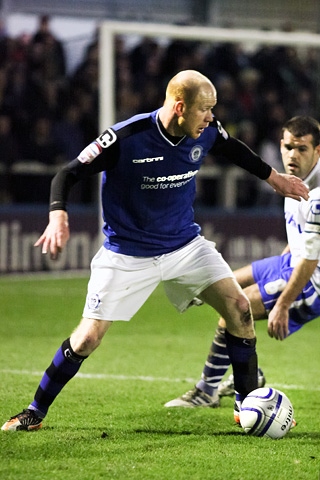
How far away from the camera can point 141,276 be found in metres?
5.42

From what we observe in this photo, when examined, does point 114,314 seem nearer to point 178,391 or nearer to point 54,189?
point 54,189

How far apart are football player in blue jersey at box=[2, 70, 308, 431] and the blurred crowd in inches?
368

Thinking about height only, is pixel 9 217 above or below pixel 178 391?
below

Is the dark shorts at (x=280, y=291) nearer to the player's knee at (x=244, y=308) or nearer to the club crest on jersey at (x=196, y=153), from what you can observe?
the player's knee at (x=244, y=308)

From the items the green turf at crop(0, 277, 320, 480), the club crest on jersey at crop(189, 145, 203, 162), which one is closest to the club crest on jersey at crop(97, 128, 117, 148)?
the club crest on jersey at crop(189, 145, 203, 162)

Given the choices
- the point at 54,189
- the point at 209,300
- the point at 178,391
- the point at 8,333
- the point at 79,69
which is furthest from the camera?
the point at 79,69

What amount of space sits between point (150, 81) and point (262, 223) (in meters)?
3.18

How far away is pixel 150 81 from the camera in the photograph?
52.2 feet

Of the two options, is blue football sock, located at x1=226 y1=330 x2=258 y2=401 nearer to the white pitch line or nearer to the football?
the football

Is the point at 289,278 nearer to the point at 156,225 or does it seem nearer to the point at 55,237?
the point at 156,225

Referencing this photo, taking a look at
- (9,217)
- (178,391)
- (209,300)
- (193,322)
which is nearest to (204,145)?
(209,300)

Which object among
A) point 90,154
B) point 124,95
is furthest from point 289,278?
point 124,95

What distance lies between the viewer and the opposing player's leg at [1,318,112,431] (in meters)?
5.18

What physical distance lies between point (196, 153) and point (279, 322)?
1164 millimetres
